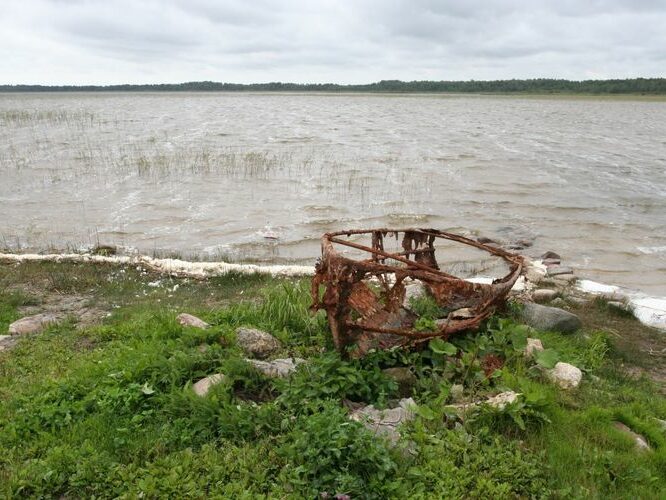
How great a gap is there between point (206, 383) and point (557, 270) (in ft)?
28.8

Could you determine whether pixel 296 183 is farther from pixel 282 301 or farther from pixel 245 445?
pixel 245 445

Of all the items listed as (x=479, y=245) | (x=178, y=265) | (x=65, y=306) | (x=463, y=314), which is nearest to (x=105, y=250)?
(x=178, y=265)

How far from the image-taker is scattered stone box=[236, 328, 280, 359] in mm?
5910

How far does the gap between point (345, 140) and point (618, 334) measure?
2743 centimetres

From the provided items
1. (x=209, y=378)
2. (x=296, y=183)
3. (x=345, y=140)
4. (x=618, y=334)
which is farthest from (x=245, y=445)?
(x=345, y=140)

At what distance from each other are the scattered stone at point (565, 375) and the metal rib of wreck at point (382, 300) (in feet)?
2.95

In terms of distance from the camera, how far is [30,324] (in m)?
7.39

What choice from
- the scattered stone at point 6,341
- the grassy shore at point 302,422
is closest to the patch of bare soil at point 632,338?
the grassy shore at point 302,422

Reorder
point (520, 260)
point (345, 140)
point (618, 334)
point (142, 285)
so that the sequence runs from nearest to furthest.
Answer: point (520, 260)
point (618, 334)
point (142, 285)
point (345, 140)

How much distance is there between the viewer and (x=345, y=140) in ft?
112

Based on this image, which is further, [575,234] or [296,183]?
[296,183]

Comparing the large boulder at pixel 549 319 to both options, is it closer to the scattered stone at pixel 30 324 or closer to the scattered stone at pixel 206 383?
the scattered stone at pixel 206 383

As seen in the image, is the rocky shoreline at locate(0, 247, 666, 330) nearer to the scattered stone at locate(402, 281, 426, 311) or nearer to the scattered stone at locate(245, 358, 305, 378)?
the scattered stone at locate(402, 281, 426, 311)

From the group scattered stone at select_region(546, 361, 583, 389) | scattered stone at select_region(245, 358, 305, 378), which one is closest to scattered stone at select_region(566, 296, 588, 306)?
scattered stone at select_region(546, 361, 583, 389)
